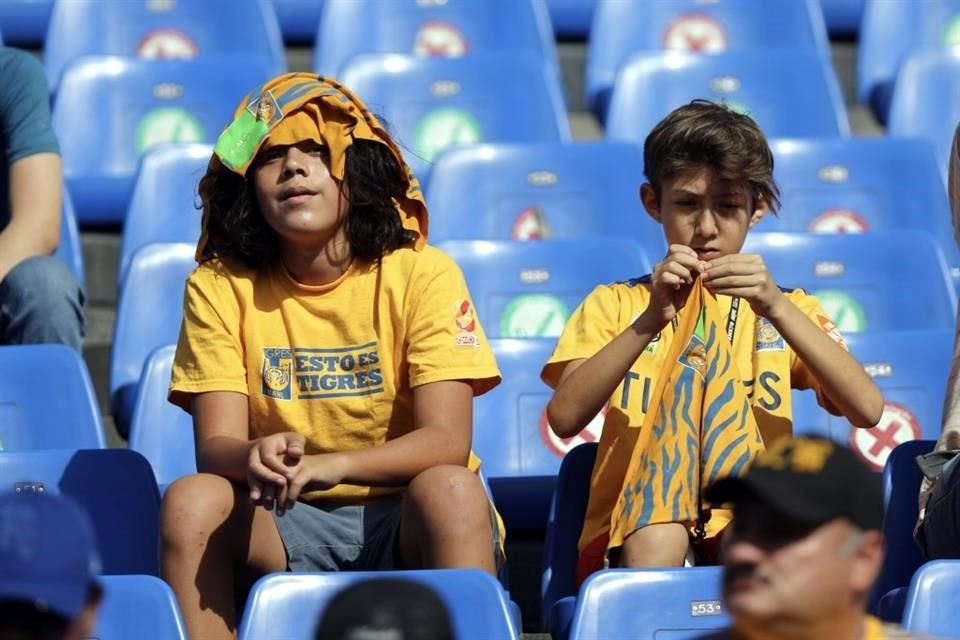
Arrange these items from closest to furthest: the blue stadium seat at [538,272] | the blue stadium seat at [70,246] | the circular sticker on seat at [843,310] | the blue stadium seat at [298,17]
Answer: the blue stadium seat at [538,272] → the circular sticker on seat at [843,310] → the blue stadium seat at [70,246] → the blue stadium seat at [298,17]

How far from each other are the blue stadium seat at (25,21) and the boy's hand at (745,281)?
137 inches

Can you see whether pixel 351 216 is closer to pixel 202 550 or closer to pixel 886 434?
pixel 202 550

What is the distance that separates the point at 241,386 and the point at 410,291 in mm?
356

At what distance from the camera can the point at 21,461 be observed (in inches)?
134

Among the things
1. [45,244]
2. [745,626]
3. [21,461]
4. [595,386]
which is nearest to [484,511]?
[595,386]

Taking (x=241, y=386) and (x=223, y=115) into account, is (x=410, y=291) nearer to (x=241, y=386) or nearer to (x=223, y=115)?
(x=241, y=386)

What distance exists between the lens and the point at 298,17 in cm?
615

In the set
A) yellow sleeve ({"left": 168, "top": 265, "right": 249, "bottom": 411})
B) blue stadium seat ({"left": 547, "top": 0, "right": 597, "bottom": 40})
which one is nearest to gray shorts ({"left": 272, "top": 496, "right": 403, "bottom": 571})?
yellow sleeve ({"left": 168, "top": 265, "right": 249, "bottom": 411})

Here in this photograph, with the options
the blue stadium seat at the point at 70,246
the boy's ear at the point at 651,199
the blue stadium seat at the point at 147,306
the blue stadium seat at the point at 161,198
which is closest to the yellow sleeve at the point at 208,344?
the boy's ear at the point at 651,199

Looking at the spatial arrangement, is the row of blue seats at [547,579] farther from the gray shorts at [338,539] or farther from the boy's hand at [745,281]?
the boy's hand at [745,281]

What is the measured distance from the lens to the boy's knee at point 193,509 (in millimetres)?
3039

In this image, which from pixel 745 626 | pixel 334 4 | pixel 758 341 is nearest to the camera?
pixel 745 626

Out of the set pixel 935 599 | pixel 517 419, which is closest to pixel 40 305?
pixel 517 419

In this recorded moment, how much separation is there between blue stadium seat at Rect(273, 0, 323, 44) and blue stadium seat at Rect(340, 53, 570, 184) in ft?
3.03
